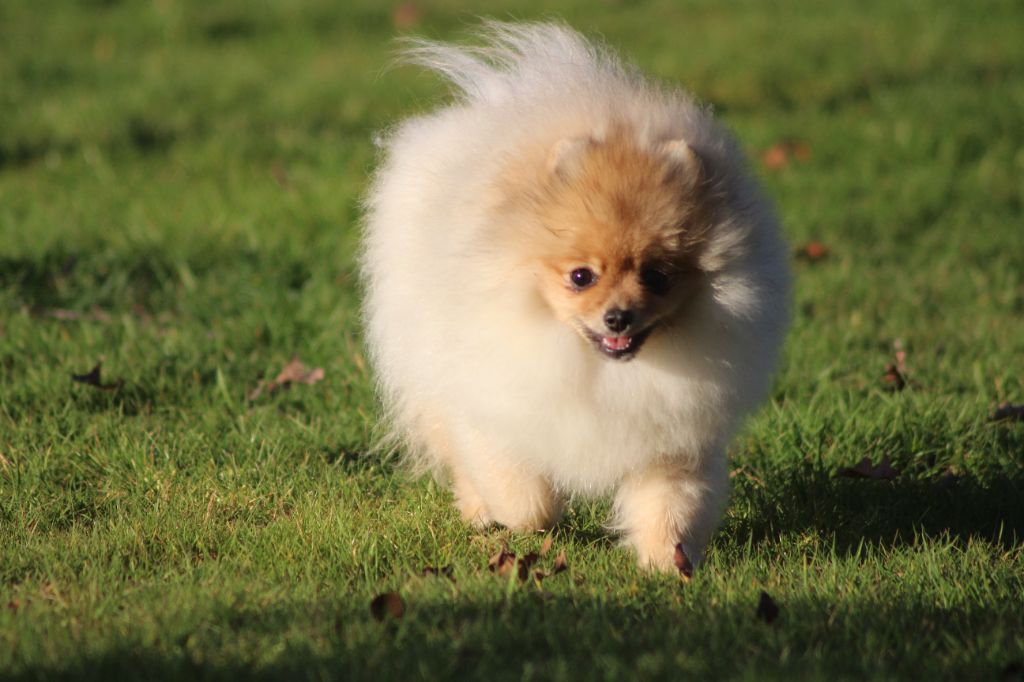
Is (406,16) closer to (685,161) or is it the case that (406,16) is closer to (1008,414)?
(1008,414)

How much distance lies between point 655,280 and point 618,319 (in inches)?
6.4

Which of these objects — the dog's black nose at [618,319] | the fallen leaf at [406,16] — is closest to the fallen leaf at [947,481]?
the dog's black nose at [618,319]

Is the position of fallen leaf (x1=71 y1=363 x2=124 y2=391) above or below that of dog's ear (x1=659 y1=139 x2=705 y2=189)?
below

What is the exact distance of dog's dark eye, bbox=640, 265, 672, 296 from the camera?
313 centimetres

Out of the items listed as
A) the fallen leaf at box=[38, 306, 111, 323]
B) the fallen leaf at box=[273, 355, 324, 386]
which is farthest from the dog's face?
the fallen leaf at box=[38, 306, 111, 323]

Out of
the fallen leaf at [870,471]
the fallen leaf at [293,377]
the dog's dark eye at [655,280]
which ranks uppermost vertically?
the dog's dark eye at [655,280]

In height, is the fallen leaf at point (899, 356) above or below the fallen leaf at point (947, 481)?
above

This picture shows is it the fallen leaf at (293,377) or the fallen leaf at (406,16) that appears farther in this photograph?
the fallen leaf at (406,16)

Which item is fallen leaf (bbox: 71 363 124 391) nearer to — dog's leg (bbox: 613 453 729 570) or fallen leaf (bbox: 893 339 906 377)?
dog's leg (bbox: 613 453 729 570)

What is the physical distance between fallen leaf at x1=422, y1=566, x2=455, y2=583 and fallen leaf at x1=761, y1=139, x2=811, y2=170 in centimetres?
492

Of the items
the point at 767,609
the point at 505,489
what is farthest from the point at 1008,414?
the point at 505,489

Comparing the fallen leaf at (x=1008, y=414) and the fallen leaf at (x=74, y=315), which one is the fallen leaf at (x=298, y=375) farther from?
the fallen leaf at (x=1008, y=414)

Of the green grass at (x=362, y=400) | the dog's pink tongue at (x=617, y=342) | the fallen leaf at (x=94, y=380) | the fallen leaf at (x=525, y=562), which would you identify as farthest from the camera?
the fallen leaf at (x=94, y=380)

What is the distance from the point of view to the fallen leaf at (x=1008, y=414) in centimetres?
457
